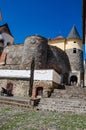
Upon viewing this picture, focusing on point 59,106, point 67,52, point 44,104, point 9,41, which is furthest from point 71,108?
point 9,41

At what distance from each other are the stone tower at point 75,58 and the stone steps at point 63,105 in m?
19.7

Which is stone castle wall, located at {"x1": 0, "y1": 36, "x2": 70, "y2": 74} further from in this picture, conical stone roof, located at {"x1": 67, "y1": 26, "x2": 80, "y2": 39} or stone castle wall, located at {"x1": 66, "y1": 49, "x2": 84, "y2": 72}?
conical stone roof, located at {"x1": 67, "y1": 26, "x2": 80, "y2": 39}

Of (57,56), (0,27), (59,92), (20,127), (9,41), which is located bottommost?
(20,127)

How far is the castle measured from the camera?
23406 millimetres

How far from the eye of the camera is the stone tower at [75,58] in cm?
3625

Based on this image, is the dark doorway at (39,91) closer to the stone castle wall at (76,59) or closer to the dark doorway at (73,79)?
the dark doorway at (73,79)

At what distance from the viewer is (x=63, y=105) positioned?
1579 centimetres

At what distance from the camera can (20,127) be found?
30.1 feet

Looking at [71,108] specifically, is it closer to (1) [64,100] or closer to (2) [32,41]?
(1) [64,100]

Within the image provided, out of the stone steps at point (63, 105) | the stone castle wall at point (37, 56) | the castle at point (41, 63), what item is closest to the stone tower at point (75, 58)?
the castle at point (41, 63)

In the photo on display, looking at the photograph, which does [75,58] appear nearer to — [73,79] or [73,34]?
[73,79]

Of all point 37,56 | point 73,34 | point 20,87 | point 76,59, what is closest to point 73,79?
point 76,59

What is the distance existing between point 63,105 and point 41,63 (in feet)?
46.5

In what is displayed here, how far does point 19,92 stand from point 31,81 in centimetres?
168
